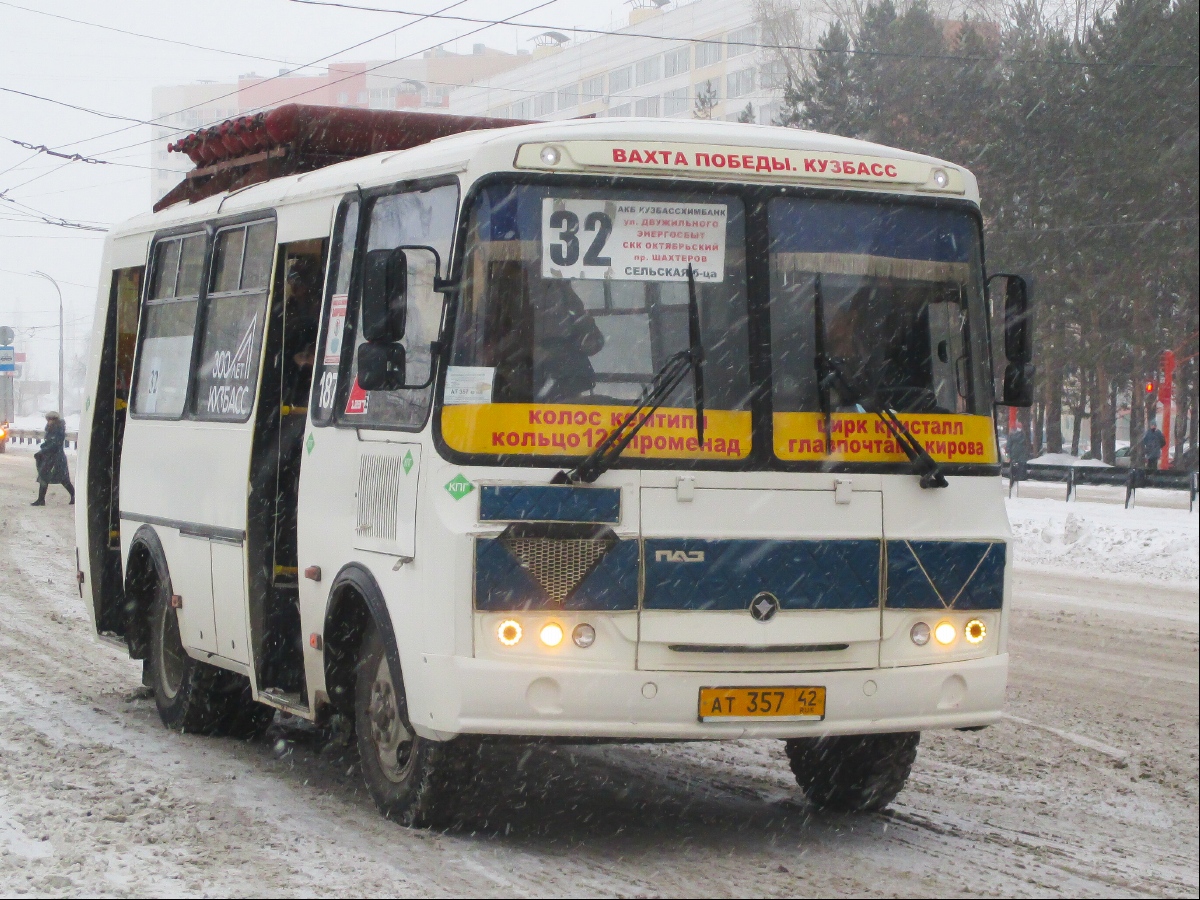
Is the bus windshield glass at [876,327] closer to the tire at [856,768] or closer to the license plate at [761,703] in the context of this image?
the license plate at [761,703]

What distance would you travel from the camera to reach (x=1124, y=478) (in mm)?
29266

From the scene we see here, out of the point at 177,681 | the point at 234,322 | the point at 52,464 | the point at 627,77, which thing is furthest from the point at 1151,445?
the point at 627,77

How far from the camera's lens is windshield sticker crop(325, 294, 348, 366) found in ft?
26.3

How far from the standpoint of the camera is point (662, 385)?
22.2 ft

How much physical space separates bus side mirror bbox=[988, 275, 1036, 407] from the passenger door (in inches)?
41.5

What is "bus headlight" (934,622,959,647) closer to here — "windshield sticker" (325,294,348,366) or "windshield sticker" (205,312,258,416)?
"windshield sticker" (325,294,348,366)

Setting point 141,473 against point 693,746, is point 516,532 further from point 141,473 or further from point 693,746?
point 141,473

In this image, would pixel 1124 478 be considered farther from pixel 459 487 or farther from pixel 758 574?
pixel 459 487

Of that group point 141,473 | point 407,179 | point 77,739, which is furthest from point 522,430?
point 141,473

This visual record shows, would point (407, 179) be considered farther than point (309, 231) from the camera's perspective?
No

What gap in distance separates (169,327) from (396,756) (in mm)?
4011

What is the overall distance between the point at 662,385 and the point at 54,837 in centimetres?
285

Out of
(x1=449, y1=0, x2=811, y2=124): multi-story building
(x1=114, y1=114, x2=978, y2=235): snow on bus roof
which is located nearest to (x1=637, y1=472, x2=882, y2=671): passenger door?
(x1=114, y1=114, x2=978, y2=235): snow on bus roof

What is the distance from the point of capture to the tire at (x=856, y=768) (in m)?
7.50
